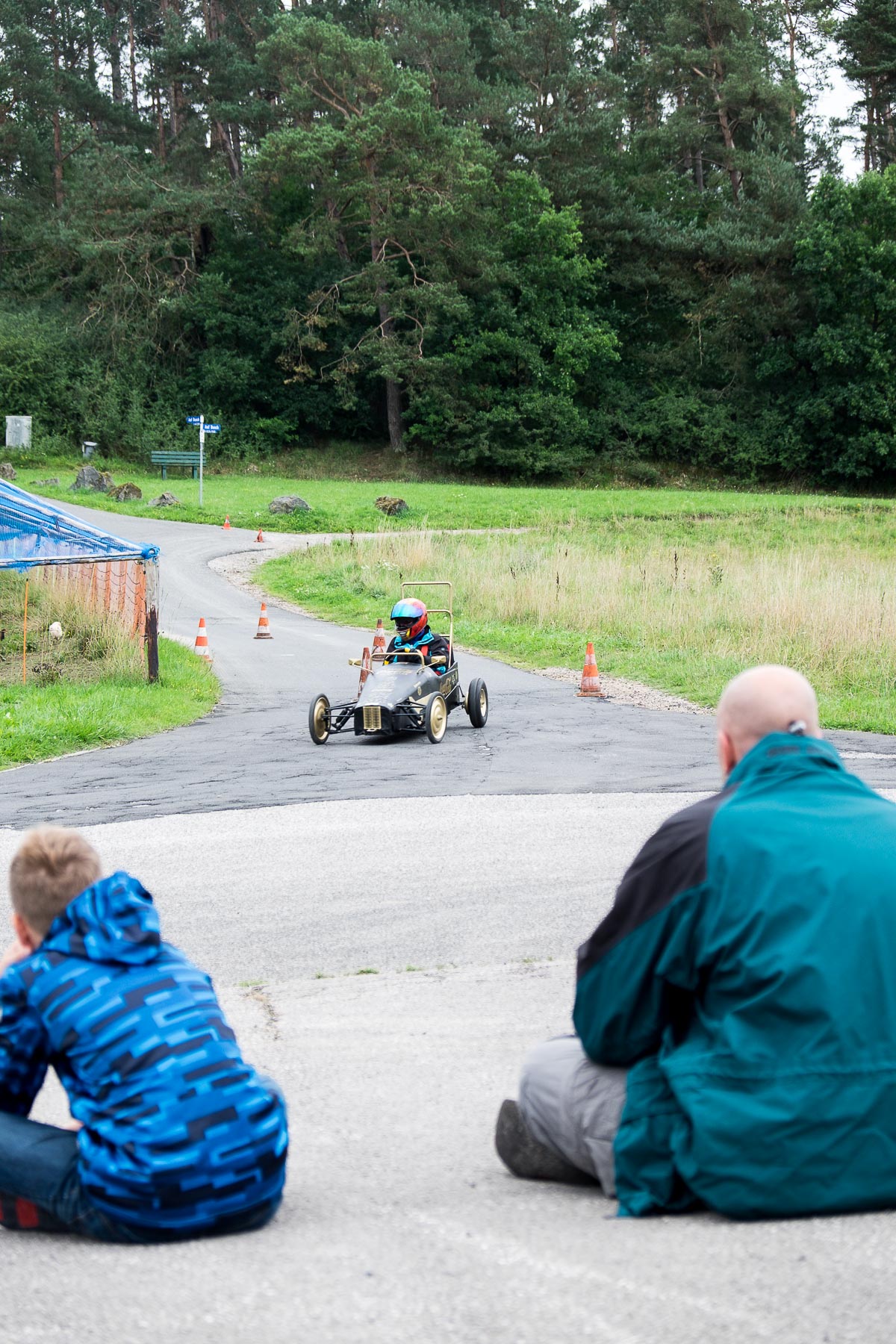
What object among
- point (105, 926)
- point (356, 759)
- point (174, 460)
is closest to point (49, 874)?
point (105, 926)

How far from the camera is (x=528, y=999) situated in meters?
5.03

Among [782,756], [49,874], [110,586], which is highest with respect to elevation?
[782,756]

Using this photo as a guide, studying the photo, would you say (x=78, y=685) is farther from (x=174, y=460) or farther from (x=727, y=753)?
(x=174, y=460)

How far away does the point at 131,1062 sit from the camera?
2.96 m

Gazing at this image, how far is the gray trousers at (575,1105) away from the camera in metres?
A: 3.17

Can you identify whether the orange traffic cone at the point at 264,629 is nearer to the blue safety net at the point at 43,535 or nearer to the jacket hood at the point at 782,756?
the blue safety net at the point at 43,535

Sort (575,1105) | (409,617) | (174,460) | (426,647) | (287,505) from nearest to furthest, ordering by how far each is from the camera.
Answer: (575,1105) → (409,617) → (426,647) → (287,505) → (174,460)

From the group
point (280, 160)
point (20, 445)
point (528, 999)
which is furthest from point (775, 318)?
point (528, 999)

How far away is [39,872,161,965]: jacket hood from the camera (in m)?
2.97

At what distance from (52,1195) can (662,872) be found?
1.61m

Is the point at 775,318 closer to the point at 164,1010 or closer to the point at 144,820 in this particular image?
the point at 144,820

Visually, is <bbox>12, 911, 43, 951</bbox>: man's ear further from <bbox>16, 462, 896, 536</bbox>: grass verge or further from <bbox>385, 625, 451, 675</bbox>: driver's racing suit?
<bbox>16, 462, 896, 536</bbox>: grass verge

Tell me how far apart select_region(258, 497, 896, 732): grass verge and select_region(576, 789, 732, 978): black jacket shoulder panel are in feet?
34.7

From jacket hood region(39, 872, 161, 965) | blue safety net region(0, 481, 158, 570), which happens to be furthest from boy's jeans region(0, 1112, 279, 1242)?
blue safety net region(0, 481, 158, 570)
